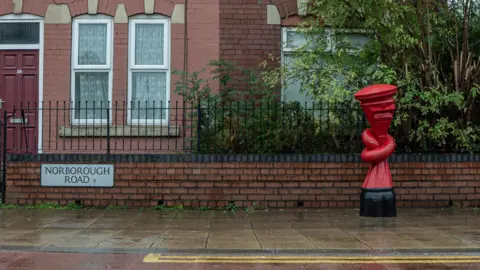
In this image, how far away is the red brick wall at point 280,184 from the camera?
10141mm

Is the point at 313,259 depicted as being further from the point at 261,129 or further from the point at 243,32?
the point at 243,32

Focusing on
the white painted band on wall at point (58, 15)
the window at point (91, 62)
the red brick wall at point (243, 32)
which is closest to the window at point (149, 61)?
the window at point (91, 62)

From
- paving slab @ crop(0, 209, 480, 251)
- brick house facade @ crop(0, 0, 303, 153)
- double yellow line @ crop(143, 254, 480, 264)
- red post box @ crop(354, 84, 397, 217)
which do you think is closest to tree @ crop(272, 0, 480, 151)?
red post box @ crop(354, 84, 397, 217)

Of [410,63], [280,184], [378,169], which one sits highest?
[410,63]

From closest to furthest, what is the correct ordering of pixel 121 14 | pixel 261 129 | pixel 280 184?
pixel 280 184
pixel 261 129
pixel 121 14

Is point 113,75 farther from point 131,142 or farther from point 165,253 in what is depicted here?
point 165,253

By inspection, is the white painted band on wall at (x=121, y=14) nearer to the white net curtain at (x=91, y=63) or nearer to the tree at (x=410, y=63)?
the white net curtain at (x=91, y=63)

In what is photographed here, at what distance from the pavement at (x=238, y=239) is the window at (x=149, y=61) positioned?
2.99 metres

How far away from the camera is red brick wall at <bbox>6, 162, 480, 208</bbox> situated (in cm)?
1014

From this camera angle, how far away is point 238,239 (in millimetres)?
7484

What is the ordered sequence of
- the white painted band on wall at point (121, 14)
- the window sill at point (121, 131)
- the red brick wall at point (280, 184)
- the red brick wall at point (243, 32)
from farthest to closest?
1. the red brick wall at point (243, 32)
2. the white painted band on wall at point (121, 14)
3. the window sill at point (121, 131)
4. the red brick wall at point (280, 184)

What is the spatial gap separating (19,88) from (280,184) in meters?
6.10

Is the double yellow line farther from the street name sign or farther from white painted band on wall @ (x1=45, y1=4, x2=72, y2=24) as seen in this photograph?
white painted band on wall @ (x1=45, y1=4, x2=72, y2=24)

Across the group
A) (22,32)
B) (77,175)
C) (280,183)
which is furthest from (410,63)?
(22,32)
